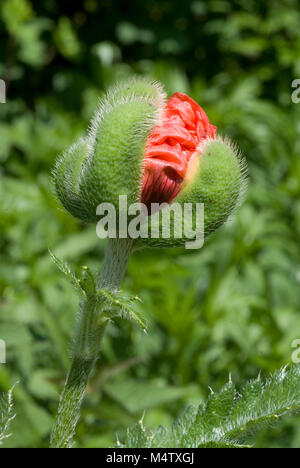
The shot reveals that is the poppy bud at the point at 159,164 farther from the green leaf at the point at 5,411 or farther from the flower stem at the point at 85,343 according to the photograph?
the green leaf at the point at 5,411

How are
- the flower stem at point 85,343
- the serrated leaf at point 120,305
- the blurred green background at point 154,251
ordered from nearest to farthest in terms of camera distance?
the serrated leaf at point 120,305
the flower stem at point 85,343
the blurred green background at point 154,251

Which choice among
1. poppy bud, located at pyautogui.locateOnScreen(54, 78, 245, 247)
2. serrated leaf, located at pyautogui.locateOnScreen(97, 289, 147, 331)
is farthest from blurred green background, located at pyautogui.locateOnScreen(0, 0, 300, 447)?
poppy bud, located at pyautogui.locateOnScreen(54, 78, 245, 247)

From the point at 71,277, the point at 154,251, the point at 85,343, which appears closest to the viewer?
the point at 71,277

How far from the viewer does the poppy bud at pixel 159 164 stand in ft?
3.52

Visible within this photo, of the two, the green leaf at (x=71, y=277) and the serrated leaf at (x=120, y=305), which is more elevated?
the green leaf at (x=71, y=277)

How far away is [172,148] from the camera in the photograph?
1.09 meters

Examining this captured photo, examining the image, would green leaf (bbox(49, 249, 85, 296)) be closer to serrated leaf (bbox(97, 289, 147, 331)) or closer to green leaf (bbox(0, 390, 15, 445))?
serrated leaf (bbox(97, 289, 147, 331))

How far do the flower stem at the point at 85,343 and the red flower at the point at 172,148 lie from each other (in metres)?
0.11

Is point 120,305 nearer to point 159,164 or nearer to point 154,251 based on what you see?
point 159,164

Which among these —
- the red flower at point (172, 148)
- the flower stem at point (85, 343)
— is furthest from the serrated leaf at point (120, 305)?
the red flower at point (172, 148)

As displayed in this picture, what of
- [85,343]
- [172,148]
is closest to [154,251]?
[85,343]

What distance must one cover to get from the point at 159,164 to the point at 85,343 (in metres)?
0.36

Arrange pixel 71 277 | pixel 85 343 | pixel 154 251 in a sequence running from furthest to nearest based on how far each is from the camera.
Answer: pixel 154 251 < pixel 85 343 < pixel 71 277
